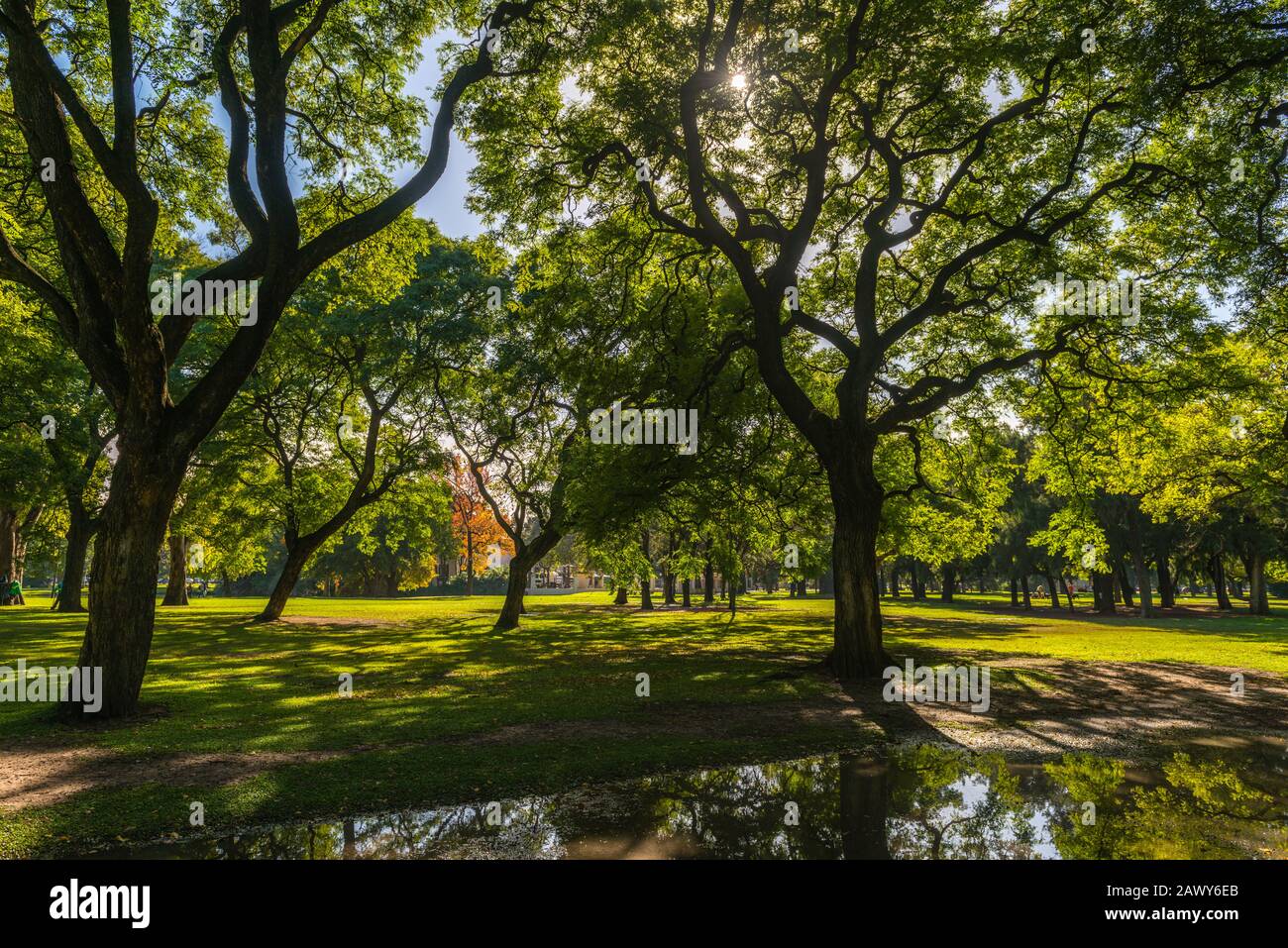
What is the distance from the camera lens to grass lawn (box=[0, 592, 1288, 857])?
666cm

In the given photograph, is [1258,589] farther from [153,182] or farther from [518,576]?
[153,182]

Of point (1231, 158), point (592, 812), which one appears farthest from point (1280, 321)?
point (592, 812)

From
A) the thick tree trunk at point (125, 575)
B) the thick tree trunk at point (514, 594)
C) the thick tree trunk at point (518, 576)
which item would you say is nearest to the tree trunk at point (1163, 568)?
the thick tree trunk at point (518, 576)

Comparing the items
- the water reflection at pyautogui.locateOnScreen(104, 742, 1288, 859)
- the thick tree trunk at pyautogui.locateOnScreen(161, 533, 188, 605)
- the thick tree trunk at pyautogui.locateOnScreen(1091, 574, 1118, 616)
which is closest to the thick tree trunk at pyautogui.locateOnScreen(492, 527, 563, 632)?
the thick tree trunk at pyautogui.locateOnScreen(161, 533, 188, 605)

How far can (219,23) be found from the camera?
1222 cm

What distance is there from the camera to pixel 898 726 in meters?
9.92

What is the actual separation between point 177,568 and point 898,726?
152 feet

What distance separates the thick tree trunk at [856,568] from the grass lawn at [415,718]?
3.10 feet

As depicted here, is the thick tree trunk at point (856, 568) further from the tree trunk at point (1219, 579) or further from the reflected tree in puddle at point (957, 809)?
the tree trunk at point (1219, 579)

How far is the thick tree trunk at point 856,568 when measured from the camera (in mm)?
14250

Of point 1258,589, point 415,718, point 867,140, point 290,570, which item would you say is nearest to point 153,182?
point 415,718
